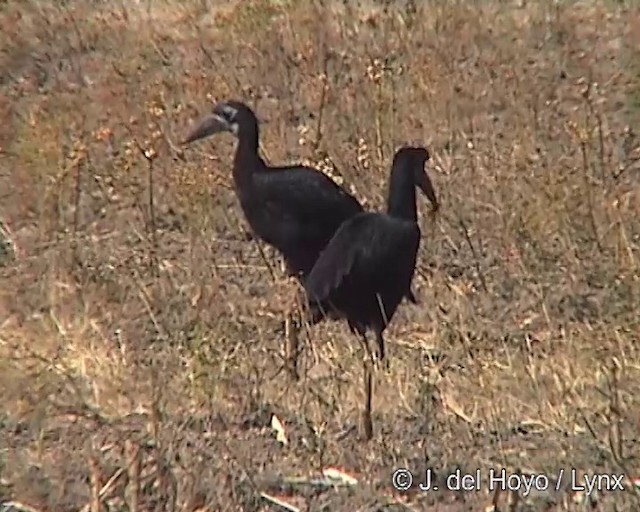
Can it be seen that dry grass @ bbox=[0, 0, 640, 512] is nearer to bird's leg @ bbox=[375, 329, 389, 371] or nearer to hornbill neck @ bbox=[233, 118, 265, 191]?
bird's leg @ bbox=[375, 329, 389, 371]

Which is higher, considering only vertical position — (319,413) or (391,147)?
(391,147)

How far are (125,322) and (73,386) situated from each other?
958mm

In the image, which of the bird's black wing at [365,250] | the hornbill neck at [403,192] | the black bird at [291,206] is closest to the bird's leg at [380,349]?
the bird's black wing at [365,250]

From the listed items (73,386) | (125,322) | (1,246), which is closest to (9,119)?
(1,246)

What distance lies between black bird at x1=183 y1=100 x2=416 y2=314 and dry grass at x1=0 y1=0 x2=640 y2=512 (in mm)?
365

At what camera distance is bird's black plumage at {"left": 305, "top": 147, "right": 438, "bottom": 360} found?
4930 mm

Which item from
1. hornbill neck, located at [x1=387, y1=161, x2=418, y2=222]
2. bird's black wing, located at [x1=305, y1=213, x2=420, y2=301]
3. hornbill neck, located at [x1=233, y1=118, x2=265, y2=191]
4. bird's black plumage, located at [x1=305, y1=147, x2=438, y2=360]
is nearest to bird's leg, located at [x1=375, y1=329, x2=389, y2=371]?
bird's black plumage, located at [x1=305, y1=147, x2=438, y2=360]

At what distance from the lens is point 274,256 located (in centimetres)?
695

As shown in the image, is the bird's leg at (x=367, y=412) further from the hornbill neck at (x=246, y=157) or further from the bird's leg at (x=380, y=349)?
the hornbill neck at (x=246, y=157)

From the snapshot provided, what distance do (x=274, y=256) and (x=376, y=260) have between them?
6.81ft

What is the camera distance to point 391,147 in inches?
302

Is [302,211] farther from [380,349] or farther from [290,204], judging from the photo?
[380,349]

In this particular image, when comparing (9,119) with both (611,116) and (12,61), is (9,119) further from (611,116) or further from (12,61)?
(611,116)

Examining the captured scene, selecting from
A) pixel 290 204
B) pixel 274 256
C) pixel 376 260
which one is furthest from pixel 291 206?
pixel 274 256
